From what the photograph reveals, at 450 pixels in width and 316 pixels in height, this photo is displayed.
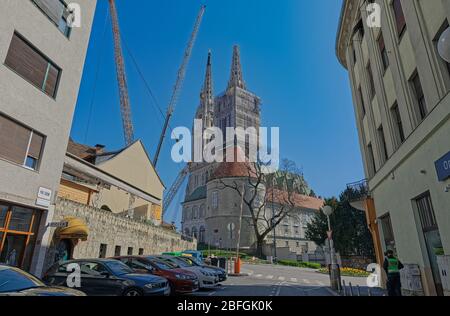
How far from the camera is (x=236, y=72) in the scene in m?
131

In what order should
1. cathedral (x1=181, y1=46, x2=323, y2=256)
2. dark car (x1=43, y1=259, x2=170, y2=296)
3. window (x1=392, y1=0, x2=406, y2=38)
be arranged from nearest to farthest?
dark car (x1=43, y1=259, x2=170, y2=296)
window (x1=392, y1=0, x2=406, y2=38)
cathedral (x1=181, y1=46, x2=323, y2=256)

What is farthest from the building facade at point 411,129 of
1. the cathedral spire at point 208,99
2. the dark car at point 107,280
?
the cathedral spire at point 208,99

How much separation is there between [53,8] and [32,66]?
3.67 metres

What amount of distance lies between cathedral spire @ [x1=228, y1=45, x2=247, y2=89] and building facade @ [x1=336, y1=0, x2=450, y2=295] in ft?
363

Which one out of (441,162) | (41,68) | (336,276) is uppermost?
(41,68)

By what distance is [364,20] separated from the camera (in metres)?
15.8

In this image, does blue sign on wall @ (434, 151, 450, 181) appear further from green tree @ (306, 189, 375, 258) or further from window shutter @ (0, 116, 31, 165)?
green tree @ (306, 189, 375, 258)

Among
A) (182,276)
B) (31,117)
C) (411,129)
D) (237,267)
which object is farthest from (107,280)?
(237,267)

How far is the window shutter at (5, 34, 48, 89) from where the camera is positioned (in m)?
12.0

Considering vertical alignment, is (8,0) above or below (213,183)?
below

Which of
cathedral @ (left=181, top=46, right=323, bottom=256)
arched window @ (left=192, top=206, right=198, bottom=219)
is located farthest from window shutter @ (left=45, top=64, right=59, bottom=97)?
arched window @ (left=192, top=206, right=198, bottom=219)
